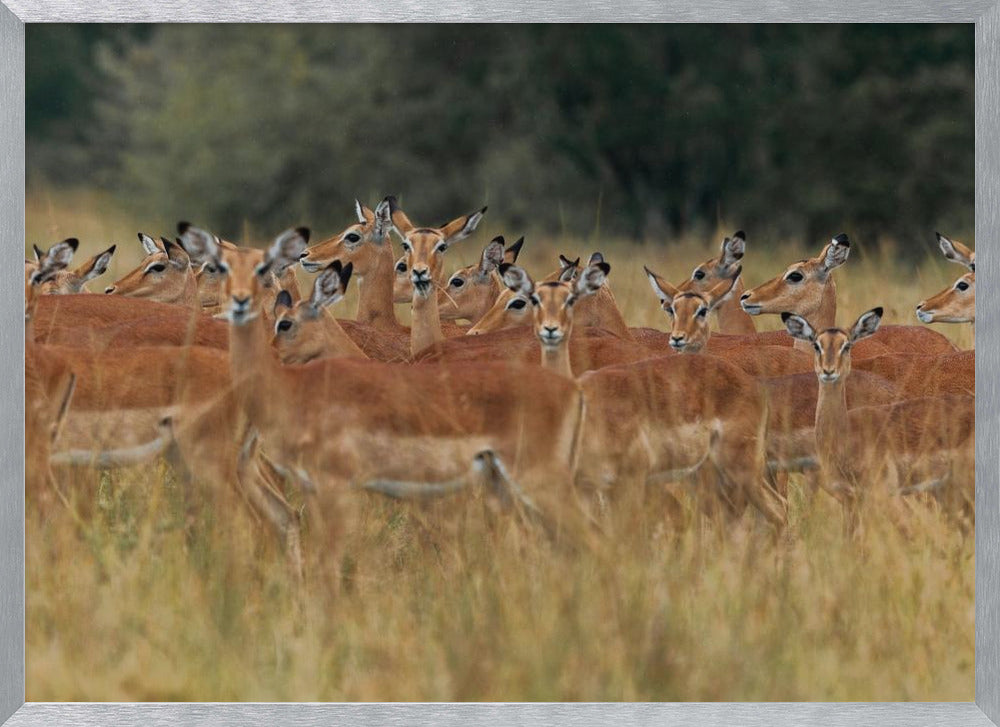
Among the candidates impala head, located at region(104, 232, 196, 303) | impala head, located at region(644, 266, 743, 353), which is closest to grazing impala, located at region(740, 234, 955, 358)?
impala head, located at region(644, 266, 743, 353)

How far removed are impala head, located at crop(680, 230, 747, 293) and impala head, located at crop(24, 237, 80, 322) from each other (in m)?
2.96

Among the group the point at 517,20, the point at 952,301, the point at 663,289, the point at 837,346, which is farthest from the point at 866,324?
the point at 517,20

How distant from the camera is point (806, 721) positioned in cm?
452

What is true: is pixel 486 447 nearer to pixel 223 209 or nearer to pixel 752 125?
pixel 223 209

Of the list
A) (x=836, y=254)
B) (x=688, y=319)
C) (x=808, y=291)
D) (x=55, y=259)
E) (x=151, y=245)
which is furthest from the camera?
(x=151, y=245)

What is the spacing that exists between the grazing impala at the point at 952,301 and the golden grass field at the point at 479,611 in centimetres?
127

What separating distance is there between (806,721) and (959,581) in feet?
2.11

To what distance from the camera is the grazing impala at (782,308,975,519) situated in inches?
209

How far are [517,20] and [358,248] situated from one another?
420 cm

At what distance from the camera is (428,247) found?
787 centimetres

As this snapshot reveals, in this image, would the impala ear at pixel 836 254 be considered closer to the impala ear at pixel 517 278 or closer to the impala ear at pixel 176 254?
the impala ear at pixel 517 278

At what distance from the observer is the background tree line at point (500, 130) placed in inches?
360

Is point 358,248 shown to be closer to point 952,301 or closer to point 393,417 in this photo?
point 952,301

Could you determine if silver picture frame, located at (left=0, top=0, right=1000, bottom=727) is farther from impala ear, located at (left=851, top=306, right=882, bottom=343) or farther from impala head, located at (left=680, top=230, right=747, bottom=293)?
impala head, located at (left=680, top=230, right=747, bottom=293)
